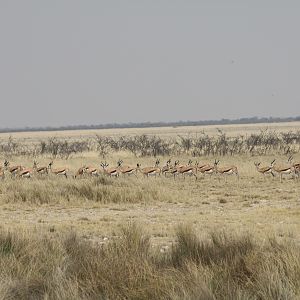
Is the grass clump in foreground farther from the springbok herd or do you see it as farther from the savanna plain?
the springbok herd

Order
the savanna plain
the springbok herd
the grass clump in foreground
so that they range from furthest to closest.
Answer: the springbok herd < the savanna plain < the grass clump in foreground

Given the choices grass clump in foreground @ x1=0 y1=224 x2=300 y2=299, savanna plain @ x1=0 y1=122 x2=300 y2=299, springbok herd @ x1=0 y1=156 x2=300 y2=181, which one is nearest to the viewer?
grass clump in foreground @ x1=0 y1=224 x2=300 y2=299

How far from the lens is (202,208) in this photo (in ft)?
59.8

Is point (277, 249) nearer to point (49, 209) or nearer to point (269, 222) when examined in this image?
point (269, 222)

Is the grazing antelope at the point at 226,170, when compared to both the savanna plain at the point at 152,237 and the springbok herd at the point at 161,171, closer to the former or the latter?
the springbok herd at the point at 161,171

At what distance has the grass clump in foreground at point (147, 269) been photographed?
7.02m

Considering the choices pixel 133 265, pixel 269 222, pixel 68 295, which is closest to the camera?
pixel 68 295

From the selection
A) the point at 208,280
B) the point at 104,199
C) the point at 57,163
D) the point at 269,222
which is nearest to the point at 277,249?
the point at 208,280

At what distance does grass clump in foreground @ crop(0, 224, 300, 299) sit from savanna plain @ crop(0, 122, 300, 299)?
2cm

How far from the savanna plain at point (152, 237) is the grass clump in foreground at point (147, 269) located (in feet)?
0.05

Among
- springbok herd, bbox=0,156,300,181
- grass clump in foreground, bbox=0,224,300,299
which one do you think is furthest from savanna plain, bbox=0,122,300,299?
springbok herd, bbox=0,156,300,181

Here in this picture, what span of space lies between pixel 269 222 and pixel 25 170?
13.6m

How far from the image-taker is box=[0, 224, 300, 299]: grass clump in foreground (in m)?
7.02

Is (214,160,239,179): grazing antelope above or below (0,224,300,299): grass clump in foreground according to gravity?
below
